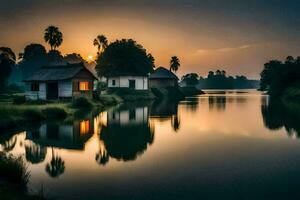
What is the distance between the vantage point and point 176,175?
12.7 metres

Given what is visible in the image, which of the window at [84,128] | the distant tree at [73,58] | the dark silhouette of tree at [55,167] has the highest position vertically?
the distant tree at [73,58]

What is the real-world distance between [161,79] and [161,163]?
8786 cm

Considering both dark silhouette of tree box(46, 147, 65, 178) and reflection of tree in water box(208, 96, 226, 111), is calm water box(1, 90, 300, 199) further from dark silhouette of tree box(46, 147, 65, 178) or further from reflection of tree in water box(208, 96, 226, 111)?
reflection of tree in water box(208, 96, 226, 111)

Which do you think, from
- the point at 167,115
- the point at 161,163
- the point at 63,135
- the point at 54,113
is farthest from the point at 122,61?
the point at 161,163

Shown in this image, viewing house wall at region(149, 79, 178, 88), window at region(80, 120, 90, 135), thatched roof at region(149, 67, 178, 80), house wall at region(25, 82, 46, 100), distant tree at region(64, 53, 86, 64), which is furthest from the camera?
distant tree at region(64, 53, 86, 64)

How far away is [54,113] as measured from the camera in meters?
34.4

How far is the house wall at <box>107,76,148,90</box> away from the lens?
79.1 m

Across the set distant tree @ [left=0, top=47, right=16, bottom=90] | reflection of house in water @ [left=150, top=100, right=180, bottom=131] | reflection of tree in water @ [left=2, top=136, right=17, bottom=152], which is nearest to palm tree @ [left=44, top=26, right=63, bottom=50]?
distant tree @ [left=0, top=47, right=16, bottom=90]

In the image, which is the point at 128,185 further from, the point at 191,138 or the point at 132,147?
the point at 191,138

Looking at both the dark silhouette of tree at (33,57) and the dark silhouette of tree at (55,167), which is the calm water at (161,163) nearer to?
the dark silhouette of tree at (55,167)

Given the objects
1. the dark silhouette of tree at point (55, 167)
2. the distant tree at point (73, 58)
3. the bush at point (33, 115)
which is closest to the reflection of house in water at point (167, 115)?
the bush at point (33, 115)

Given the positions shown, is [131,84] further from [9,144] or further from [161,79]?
[9,144]

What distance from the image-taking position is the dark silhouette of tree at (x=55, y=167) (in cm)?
1319

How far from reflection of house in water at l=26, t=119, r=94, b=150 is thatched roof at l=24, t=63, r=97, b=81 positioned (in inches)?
877
